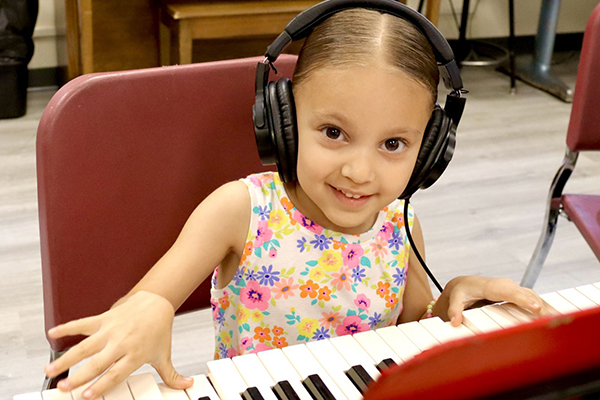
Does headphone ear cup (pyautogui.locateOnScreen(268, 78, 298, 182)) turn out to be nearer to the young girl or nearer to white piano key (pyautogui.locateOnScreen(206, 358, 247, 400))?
the young girl

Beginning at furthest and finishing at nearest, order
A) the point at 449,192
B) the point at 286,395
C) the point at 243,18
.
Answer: the point at 243,18 < the point at 449,192 < the point at 286,395

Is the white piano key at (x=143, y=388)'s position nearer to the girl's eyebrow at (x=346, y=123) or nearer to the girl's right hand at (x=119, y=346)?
the girl's right hand at (x=119, y=346)

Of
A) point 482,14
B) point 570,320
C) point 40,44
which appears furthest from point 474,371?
point 482,14

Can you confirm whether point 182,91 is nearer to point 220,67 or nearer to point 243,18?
point 220,67

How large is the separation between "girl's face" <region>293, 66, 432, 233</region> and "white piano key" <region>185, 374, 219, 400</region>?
0.27m

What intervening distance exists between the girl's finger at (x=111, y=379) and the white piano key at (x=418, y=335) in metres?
0.32

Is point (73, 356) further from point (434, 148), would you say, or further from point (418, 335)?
point (434, 148)

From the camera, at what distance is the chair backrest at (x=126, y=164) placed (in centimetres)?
93

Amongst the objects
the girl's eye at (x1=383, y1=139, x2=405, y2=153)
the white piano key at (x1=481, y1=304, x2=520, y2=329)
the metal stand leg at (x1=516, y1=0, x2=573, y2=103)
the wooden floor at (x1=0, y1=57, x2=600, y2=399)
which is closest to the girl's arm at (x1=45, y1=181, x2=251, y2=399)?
the girl's eye at (x1=383, y1=139, x2=405, y2=153)

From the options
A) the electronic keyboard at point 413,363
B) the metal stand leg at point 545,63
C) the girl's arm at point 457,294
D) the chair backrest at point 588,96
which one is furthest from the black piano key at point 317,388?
the metal stand leg at point 545,63

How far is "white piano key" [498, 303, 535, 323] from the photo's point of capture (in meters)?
0.90

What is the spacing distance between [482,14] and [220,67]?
Answer: 3.57m

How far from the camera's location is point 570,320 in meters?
0.40

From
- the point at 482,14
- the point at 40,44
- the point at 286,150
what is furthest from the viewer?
the point at 482,14
